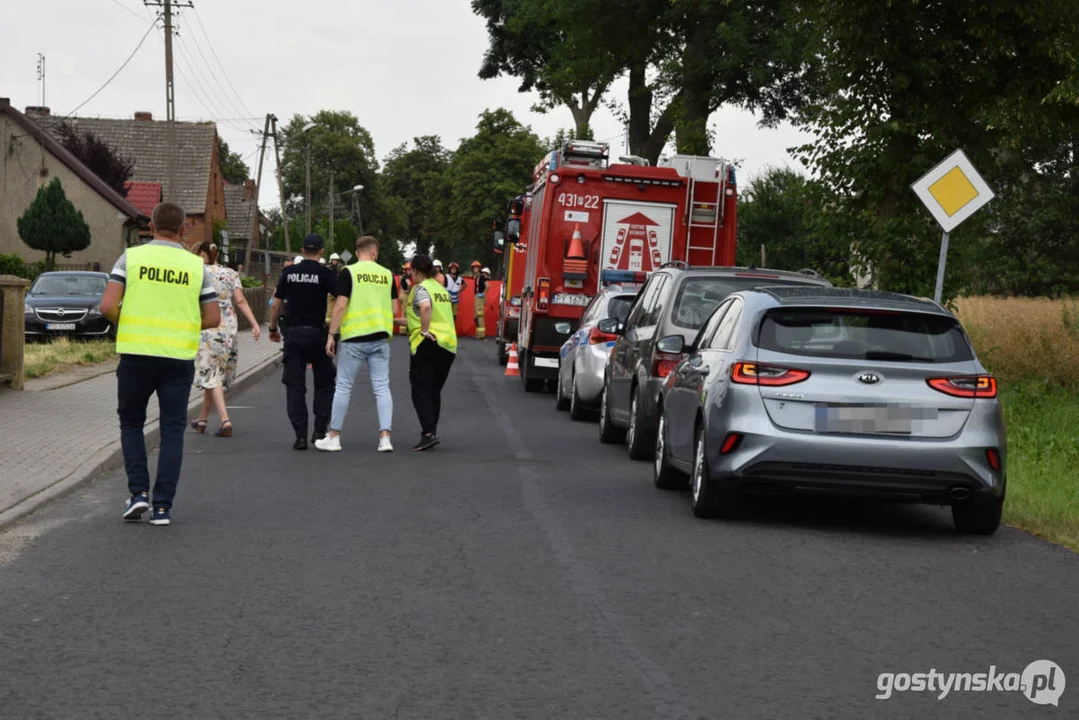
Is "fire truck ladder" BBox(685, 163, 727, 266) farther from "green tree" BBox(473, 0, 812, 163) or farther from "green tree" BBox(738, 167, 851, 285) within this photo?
"green tree" BBox(738, 167, 851, 285)

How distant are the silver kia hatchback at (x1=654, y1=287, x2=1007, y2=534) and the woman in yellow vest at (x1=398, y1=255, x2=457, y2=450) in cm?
472

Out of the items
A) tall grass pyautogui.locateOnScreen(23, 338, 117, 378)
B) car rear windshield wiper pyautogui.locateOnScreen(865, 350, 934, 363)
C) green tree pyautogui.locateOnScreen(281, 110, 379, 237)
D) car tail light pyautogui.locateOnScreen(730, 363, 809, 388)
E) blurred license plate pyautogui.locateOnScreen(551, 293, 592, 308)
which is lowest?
tall grass pyautogui.locateOnScreen(23, 338, 117, 378)

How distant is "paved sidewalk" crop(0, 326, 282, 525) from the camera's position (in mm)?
10477

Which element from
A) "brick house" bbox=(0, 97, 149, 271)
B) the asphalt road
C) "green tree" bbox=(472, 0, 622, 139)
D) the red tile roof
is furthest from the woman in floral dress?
the red tile roof

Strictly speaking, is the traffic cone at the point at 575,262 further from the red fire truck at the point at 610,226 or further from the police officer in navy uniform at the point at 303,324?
the police officer in navy uniform at the point at 303,324

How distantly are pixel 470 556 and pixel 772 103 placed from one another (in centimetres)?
3322

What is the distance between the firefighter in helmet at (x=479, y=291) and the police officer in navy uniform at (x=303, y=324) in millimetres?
24589

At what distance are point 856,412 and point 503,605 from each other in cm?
306

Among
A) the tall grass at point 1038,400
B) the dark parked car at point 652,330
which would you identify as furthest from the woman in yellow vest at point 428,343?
the tall grass at point 1038,400

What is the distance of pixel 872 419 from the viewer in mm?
9219

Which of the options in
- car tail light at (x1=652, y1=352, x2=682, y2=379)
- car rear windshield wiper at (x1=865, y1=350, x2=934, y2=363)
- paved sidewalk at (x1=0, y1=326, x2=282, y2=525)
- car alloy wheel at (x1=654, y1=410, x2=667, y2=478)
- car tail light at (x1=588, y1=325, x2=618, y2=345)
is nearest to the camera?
car rear windshield wiper at (x1=865, y1=350, x2=934, y2=363)

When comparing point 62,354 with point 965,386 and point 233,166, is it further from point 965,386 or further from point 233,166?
point 233,166

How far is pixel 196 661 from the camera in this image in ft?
19.3

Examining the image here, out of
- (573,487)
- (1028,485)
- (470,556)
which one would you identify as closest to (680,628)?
(470,556)
